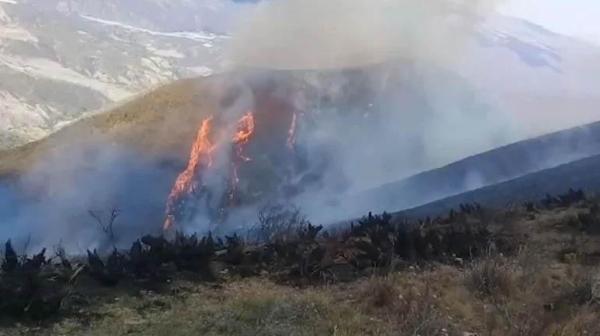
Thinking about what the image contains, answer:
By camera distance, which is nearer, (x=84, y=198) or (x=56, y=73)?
(x=84, y=198)

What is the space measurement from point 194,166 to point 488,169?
1288 cm

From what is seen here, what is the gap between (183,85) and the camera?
169 ft

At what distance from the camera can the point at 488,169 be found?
28.6m

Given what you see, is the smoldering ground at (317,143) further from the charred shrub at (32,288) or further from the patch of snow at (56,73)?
the patch of snow at (56,73)

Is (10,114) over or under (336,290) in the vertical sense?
over

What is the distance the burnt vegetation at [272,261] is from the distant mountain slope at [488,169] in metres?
14.6

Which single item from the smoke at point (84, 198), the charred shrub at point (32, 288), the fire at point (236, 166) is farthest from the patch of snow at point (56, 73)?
the charred shrub at point (32, 288)

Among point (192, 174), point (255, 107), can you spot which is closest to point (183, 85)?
point (255, 107)

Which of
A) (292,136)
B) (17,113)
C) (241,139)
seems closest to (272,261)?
(241,139)

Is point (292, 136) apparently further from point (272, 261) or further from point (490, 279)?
point (490, 279)

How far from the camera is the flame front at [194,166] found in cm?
2702

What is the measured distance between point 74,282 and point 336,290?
2.62 meters

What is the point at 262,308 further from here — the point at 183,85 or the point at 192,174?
the point at 183,85

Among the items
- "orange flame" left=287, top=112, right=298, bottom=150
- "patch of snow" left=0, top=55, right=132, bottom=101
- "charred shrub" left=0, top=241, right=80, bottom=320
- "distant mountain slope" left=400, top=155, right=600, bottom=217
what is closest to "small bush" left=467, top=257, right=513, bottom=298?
"charred shrub" left=0, top=241, right=80, bottom=320
